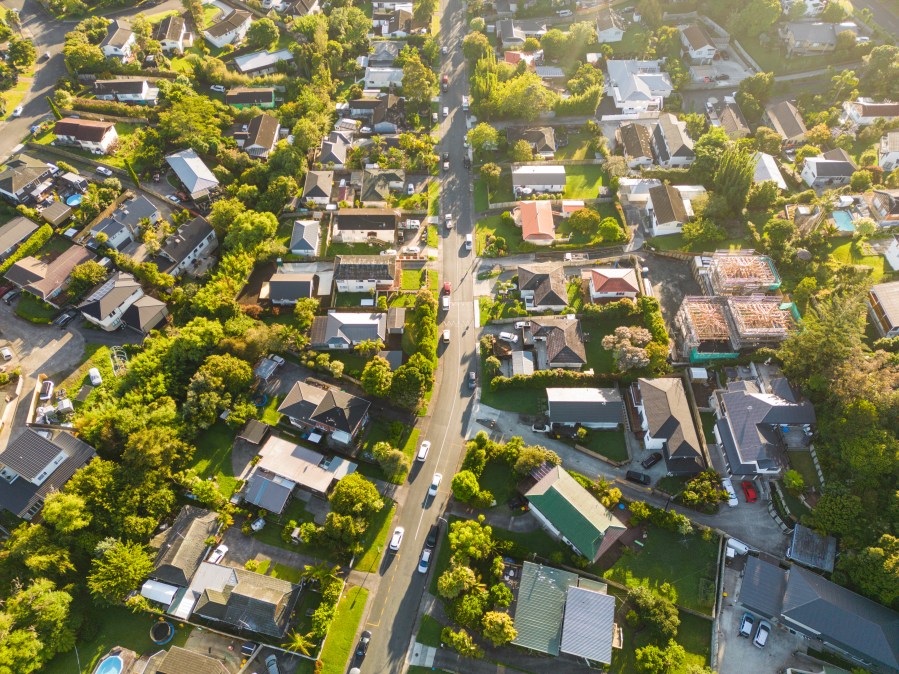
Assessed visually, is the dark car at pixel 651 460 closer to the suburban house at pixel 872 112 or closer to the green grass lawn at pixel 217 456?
the green grass lawn at pixel 217 456

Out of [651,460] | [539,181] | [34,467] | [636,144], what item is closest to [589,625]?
[651,460]

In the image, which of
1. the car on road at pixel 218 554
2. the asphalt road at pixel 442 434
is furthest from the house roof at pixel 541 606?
the car on road at pixel 218 554

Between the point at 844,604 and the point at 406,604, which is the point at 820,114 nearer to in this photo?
the point at 844,604

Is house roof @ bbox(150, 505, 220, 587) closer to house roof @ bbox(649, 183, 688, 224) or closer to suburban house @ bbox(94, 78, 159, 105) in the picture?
house roof @ bbox(649, 183, 688, 224)

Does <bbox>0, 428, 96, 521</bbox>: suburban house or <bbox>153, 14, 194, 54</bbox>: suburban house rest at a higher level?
<bbox>153, 14, 194, 54</bbox>: suburban house

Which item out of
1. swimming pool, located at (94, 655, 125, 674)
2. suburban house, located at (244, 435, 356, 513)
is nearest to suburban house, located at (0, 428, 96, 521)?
swimming pool, located at (94, 655, 125, 674)

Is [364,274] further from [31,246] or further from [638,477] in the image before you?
[31,246]
